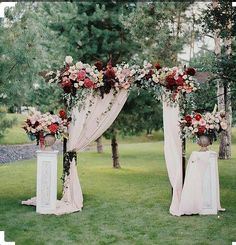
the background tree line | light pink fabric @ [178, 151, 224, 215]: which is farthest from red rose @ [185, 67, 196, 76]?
the background tree line

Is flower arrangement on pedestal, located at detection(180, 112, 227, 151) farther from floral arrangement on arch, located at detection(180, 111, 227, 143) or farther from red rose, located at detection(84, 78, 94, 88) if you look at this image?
red rose, located at detection(84, 78, 94, 88)

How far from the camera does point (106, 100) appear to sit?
825cm

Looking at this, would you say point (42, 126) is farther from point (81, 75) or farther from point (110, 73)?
point (110, 73)

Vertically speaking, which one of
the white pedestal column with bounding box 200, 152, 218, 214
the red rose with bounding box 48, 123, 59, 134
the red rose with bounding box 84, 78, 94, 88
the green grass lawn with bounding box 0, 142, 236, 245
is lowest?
the green grass lawn with bounding box 0, 142, 236, 245

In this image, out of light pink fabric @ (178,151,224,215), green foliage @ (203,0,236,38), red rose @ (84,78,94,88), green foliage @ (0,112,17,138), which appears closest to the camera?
light pink fabric @ (178,151,224,215)

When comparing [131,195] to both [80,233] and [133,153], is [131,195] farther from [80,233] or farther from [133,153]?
[133,153]

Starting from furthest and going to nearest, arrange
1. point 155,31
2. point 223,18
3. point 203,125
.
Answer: point 155,31, point 223,18, point 203,125

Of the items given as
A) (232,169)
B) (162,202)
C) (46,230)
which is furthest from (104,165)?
(46,230)

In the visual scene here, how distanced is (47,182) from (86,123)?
1.20m

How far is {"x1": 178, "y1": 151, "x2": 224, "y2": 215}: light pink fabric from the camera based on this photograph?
7.60 meters

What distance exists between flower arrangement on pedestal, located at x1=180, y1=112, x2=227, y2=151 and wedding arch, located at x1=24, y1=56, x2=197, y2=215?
9.2 inches

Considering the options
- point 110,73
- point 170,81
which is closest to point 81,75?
point 110,73

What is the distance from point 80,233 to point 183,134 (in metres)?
2.54

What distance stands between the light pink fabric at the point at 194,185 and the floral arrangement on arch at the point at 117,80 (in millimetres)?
1069
